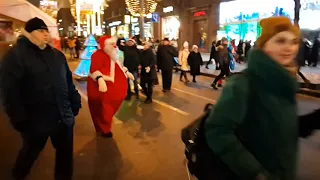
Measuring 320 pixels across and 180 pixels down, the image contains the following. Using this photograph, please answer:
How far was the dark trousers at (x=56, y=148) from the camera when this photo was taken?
143 inches

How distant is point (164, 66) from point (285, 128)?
10.6m

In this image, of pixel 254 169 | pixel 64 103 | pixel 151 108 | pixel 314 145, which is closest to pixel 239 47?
pixel 151 108

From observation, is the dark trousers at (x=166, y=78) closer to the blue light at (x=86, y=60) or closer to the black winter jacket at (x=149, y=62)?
the black winter jacket at (x=149, y=62)

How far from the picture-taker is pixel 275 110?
1.83 m

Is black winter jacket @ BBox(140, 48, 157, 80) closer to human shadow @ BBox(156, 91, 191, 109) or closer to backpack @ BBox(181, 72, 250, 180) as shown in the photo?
human shadow @ BBox(156, 91, 191, 109)

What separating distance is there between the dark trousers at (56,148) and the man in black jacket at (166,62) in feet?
28.5

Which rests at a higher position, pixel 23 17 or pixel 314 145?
pixel 23 17

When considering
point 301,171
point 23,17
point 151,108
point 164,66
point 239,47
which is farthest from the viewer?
point 239,47

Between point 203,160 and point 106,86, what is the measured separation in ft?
15.1

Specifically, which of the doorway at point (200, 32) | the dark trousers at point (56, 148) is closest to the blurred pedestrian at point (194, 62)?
the dark trousers at point (56, 148)

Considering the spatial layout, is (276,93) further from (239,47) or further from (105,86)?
(239,47)

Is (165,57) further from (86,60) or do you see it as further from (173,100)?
(86,60)

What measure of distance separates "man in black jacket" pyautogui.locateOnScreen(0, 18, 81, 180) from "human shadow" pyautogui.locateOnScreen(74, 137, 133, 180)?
1212mm

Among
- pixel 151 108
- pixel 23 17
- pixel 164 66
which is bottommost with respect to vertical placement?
pixel 151 108
